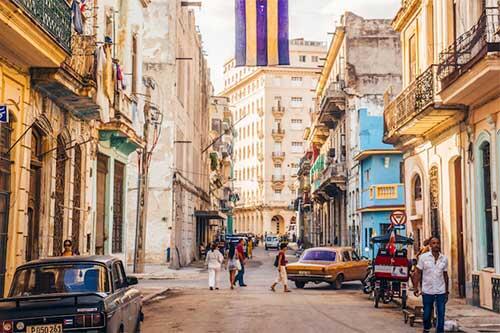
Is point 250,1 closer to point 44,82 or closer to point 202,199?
point 44,82

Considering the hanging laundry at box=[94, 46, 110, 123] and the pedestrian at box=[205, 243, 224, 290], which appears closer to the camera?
the hanging laundry at box=[94, 46, 110, 123]

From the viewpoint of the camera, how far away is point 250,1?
820 inches

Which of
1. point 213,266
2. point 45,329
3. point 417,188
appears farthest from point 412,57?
point 45,329

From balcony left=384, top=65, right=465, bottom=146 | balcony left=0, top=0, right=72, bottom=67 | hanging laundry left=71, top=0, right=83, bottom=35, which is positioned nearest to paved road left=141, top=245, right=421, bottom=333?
balcony left=384, top=65, right=465, bottom=146

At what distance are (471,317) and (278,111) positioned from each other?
103962 mm

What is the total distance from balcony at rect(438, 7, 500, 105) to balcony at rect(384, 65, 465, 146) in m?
0.66

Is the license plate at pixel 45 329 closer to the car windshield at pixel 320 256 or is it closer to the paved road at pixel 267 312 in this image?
the paved road at pixel 267 312

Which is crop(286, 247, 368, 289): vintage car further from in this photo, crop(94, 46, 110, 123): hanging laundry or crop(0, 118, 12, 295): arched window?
crop(0, 118, 12, 295): arched window

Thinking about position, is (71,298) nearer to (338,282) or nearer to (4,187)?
(4,187)

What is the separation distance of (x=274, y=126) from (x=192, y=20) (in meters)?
70.5

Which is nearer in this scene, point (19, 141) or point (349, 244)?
point (19, 141)

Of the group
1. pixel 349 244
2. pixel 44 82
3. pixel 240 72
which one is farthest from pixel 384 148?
pixel 240 72

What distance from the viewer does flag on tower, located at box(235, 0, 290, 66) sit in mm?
20750

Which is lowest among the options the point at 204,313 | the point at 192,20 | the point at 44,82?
the point at 204,313
